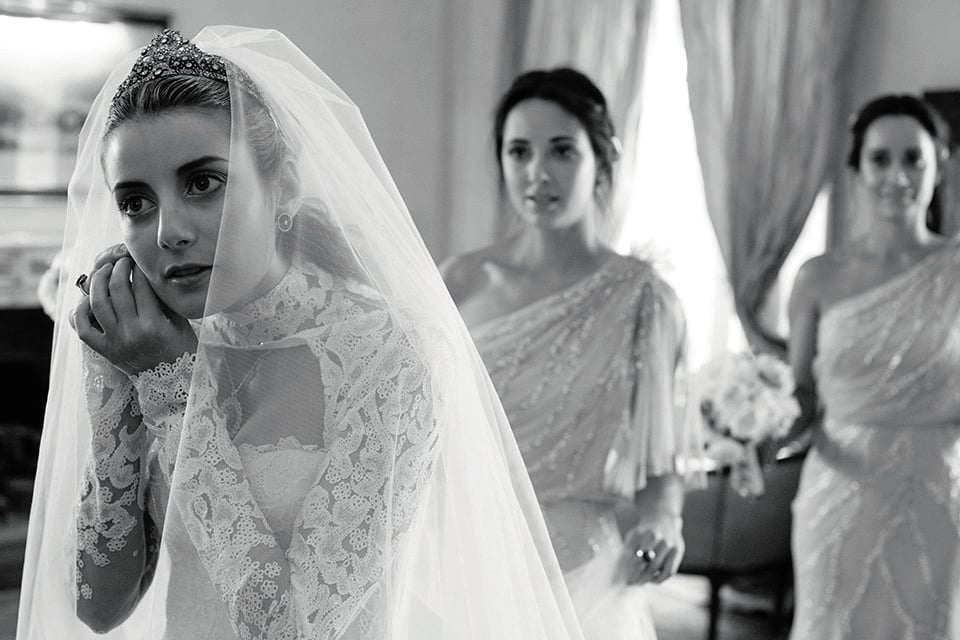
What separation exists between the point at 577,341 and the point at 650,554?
2.05 feet

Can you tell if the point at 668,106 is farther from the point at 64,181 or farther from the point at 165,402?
the point at 165,402

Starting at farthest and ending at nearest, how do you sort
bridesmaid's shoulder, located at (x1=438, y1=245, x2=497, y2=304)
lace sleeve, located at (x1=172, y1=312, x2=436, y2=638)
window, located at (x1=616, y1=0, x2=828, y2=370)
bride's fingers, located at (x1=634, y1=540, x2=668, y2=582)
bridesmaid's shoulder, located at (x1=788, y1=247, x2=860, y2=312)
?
window, located at (x1=616, y1=0, x2=828, y2=370) < bridesmaid's shoulder, located at (x1=788, y1=247, x2=860, y2=312) < bridesmaid's shoulder, located at (x1=438, y1=245, x2=497, y2=304) < bride's fingers, located at (x1=634, y1=540, x2=668, y2=582) < lace sleeve, located at (x1=172, y1=312, x2=436, y2=638)

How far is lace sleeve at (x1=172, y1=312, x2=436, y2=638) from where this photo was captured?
4.60 feet

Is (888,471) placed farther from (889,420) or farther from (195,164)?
(195,164)

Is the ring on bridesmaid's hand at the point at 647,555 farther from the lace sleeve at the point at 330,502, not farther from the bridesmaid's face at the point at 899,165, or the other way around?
the bridesmaid's face at the point at 899,165

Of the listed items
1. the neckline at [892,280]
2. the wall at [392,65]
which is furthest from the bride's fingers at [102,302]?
the wall at [392,65]

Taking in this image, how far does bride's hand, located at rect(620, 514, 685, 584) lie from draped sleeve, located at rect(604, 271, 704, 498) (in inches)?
8.0

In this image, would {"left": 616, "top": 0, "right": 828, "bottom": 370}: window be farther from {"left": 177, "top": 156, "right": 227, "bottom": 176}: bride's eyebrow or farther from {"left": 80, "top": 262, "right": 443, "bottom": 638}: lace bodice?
{"left": 177, "top": 156, "right": 227, "bottom": 176}: bride's eyebrow

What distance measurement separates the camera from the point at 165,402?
60.1 inches

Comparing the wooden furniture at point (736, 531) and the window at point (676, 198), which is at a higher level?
the window at point (676, 198)

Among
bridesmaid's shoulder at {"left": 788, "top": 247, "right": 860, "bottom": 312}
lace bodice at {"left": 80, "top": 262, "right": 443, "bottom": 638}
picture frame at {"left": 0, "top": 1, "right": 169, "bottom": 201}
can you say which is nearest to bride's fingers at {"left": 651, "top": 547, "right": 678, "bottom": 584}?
lace bodice at {"left": 80, "top": 262, "right": 443, "bottom": 638}

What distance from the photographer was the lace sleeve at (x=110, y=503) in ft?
5.28

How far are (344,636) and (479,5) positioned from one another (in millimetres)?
5774

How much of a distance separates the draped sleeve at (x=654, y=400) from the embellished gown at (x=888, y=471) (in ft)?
3.13
